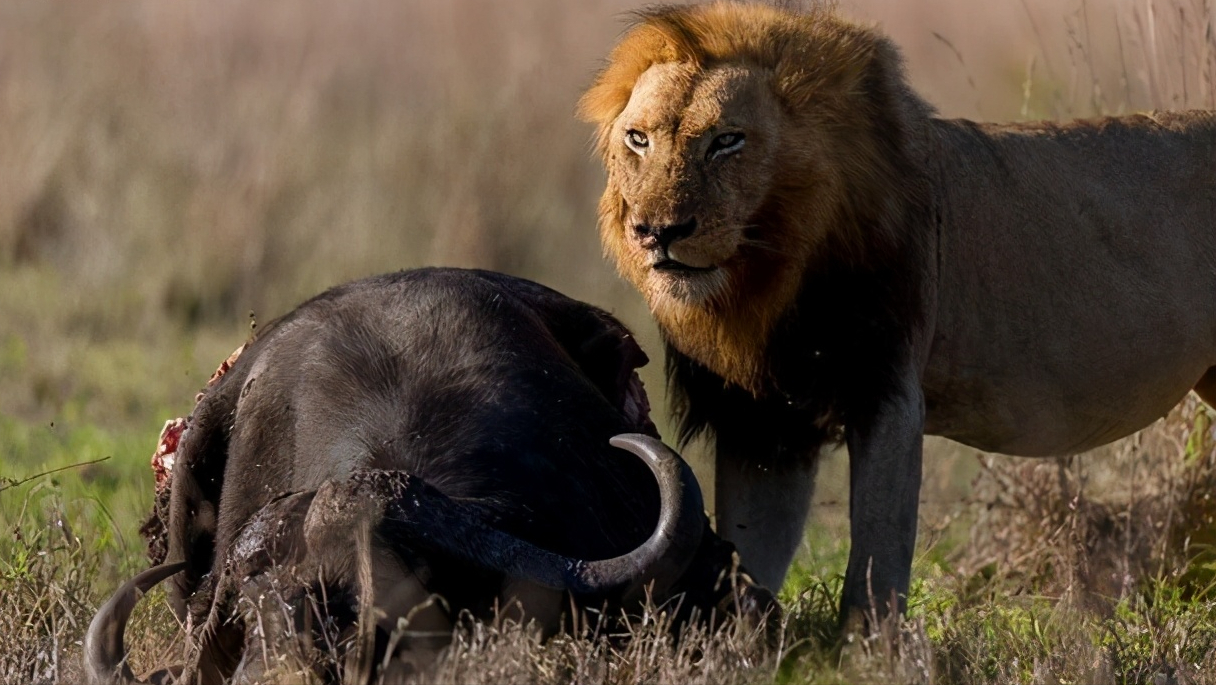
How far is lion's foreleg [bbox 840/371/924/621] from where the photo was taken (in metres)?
5.59

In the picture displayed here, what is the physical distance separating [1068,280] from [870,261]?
97cm

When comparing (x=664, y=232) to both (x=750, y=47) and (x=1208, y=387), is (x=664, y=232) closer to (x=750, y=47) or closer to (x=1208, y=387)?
(x=750, y=47)

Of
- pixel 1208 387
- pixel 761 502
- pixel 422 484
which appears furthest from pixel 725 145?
pixel 1208 387

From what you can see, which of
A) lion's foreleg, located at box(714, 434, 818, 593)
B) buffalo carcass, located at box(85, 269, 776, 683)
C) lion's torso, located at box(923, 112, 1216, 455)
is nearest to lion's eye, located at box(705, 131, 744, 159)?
buffalo carcass, located at box(85, 269, 776, 683)

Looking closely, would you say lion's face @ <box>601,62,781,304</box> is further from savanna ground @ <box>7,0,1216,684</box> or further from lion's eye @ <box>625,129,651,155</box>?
savanna ground @ <box>7,0,1216,684</box>

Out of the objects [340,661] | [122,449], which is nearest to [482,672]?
[340,661]

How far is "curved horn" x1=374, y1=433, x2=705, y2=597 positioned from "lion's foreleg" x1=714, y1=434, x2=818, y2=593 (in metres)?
1.74

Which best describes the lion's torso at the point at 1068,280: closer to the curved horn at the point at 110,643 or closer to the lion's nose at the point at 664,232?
the lion's nose at the point at 664,232

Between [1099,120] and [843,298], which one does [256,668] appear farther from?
[1099,120]

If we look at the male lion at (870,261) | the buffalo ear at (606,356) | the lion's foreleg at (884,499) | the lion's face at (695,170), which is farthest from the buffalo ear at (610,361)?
the lion's foreleg at (884,499)

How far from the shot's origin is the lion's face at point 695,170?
533cm

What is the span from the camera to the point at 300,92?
14.6 m

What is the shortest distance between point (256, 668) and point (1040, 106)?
6.83 metres

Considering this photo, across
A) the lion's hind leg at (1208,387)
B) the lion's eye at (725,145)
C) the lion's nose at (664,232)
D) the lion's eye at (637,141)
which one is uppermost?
the lion's eye at (725,145)
